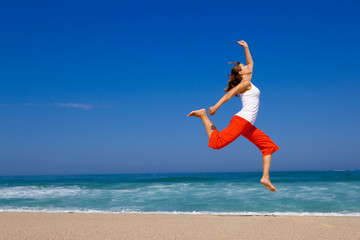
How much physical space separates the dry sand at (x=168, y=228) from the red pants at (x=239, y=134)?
3.28 m

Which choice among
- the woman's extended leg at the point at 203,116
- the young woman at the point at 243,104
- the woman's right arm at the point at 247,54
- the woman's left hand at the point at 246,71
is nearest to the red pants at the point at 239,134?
the young woman at the point at 243,104

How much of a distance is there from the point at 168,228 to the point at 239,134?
4444 millimetres

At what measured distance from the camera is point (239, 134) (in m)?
3.87

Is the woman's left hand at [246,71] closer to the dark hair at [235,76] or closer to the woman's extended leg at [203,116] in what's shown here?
the dark hair at [235,76]

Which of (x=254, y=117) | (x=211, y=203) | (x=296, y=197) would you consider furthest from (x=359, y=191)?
(x=254, y=117)

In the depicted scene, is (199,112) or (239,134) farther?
(199,112)

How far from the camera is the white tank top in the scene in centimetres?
384

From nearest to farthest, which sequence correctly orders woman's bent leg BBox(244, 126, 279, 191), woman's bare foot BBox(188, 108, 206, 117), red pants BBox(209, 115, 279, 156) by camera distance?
red pants BBox(209, 115, 279, 156) → woman's bent leg BBox(244, 126, 279, 191) → woman's bare foot BBox(188, 108, 206, 117)

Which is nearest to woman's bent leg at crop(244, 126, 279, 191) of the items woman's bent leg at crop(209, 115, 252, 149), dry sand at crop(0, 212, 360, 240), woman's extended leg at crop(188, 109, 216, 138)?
woman's bent leg at crop(209, 115, 252, 149)

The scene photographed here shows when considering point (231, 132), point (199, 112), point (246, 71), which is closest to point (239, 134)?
point (231, 132)

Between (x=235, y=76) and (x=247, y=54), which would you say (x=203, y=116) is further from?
(x=247, y=54)

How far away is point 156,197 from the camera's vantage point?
15312mm

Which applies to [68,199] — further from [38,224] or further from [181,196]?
[38,224]

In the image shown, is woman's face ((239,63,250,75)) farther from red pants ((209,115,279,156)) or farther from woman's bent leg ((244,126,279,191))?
woman's bent leg ((244,126,279,191))
